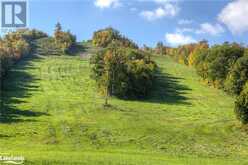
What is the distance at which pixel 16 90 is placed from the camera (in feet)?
337

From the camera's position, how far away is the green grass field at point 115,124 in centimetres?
4544

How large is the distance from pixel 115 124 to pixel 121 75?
31.0m

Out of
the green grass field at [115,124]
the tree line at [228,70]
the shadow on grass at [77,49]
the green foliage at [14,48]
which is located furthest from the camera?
the shadow on grass at [77,49]

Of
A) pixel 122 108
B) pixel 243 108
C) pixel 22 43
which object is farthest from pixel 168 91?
pixel 22 43

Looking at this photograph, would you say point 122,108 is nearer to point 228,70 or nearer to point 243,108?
point 243,108

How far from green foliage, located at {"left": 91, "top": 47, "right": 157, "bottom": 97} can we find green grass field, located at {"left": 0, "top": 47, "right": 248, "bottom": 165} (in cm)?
309

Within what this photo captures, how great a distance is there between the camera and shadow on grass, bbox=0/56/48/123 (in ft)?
238

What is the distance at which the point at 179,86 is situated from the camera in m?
118

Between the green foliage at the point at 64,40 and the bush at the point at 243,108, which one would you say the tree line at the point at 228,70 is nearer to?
the bush at the point at 243,108

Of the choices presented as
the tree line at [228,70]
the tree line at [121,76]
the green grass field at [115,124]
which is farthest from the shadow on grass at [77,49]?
the tree line at [121,76]

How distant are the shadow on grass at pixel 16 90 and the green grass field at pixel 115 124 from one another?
0.55 ft

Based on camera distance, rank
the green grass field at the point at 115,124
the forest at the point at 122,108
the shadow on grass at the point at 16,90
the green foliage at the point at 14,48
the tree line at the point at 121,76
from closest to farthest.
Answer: the green grass field at the point at 115,124
the forest at the point at 122,108
the shadow on grass at the point at 16,90
the tree line at the point at 121,76
the green foliage at the point at 14,48

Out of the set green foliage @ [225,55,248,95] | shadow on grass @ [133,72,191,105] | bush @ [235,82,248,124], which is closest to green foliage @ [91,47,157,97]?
shadow on grass @ [133,72,191,105]

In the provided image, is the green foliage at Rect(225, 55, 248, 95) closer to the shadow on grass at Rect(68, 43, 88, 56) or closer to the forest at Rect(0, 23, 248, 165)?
the forest at Rect(0, 23, 248, 165)
